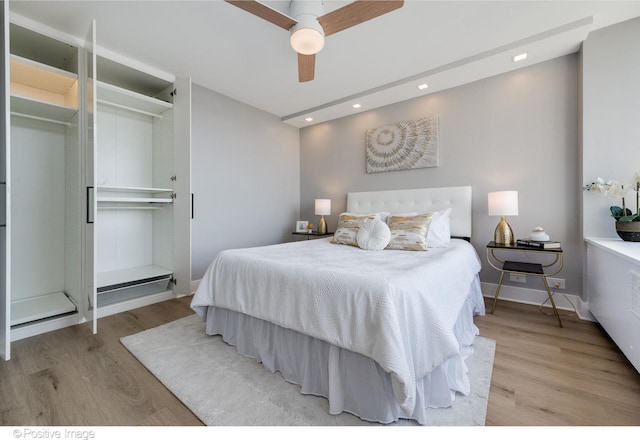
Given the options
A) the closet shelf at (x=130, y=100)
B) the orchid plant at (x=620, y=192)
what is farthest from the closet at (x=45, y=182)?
the orchid plant at (x=620, y=192)

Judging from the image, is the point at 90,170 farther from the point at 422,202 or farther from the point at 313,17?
the point at 422,202

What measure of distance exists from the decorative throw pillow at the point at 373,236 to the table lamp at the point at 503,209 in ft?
3.77

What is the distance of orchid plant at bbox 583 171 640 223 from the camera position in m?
2.21

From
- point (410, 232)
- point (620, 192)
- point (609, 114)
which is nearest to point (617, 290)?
point (620, 192)

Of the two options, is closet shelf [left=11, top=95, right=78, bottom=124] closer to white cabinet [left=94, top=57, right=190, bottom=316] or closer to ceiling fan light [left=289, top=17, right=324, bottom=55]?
white cabinet [left=94, top=57, right=190, bottom=316]

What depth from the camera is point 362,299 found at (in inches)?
53.4

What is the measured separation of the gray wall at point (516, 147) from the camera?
9.11 feet

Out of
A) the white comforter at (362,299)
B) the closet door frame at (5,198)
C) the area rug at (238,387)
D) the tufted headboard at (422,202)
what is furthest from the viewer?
the tufted headboard at (422,202)

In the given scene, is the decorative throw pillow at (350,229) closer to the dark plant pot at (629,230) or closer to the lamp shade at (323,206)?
the lamp shade at (323,206)

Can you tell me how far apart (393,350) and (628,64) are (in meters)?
3.34

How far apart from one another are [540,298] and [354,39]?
3333 millimetres

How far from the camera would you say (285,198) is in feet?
15.8
